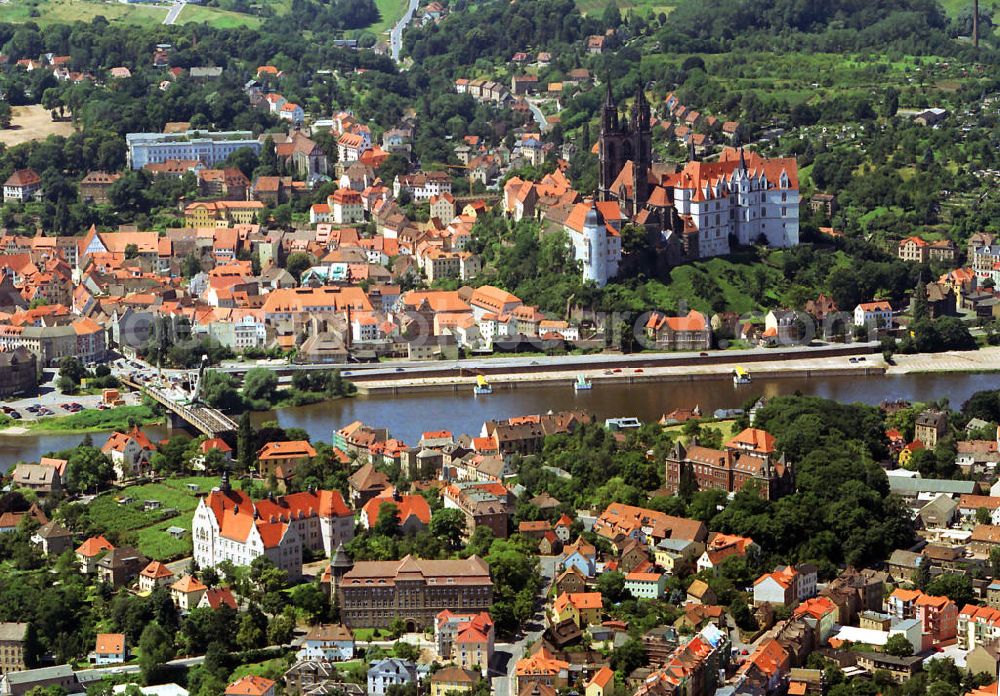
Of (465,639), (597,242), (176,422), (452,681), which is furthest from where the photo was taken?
(597,242)

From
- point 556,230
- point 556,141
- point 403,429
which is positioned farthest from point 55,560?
point 556,141

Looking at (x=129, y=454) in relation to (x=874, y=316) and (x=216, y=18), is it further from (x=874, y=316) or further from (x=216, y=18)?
(x=216, y=18)

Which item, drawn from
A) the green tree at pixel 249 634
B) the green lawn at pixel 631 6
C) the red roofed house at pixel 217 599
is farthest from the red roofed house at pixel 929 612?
the green lawn at pixel 631 6

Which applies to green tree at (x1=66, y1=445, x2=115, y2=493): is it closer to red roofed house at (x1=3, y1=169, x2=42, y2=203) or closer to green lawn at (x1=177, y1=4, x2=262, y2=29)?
red roofed house at (x1=3, y1=169, x2=42, y2=203)

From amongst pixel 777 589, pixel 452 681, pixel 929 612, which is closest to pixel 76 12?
pixel 777 589

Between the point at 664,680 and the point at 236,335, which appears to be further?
the point at 236,335

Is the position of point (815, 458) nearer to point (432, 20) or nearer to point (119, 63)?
point (119, 63)

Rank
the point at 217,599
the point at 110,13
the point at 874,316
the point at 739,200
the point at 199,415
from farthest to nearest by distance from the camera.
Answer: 1. the point at 110,13
2. the point at 739,200
3. the point at 874,316
4. the point at 199,415
5. the point at 217,599
